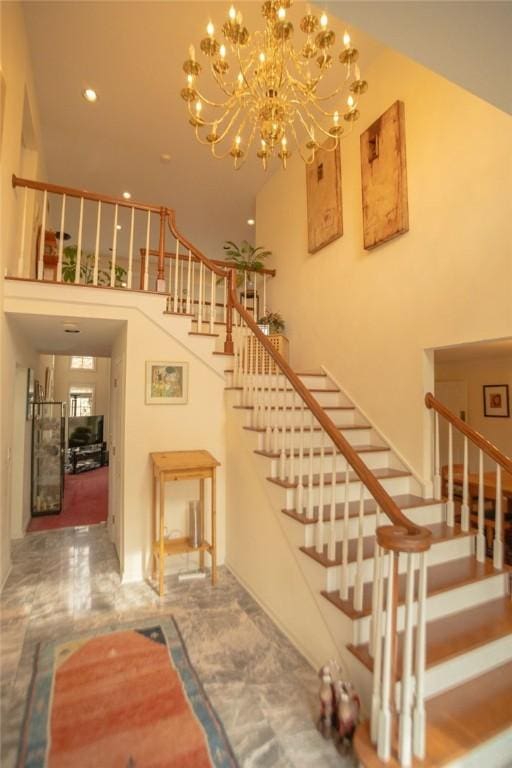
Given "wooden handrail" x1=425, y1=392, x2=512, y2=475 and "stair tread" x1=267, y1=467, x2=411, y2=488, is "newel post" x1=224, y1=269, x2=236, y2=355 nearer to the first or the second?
"stair tread" x1=267, y1=467, x2=411, y2=488

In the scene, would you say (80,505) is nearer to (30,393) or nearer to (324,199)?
(30,393)

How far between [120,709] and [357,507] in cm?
187

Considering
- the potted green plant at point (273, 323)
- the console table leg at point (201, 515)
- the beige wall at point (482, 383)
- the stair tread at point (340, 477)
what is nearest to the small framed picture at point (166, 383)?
the console table leg at point (201, 515)

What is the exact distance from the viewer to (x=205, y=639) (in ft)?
8.18

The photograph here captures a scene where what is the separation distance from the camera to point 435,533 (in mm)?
2674

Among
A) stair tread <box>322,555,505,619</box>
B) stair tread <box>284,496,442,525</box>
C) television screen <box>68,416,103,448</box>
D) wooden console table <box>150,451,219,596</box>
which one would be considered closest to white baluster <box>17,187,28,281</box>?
wooden console table <box>150,451,219,596</box>

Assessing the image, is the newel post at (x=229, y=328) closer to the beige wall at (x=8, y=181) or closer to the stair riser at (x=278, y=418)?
the stair riser at (x=278, y=418)

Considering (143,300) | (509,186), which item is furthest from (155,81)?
(509,186)

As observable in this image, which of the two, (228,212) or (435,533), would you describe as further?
(228,212)

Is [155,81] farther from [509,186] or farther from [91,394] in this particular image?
[91,394]

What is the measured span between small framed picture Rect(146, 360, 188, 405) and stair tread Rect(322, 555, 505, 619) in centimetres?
217

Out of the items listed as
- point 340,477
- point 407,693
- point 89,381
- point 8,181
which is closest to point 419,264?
point 340,477

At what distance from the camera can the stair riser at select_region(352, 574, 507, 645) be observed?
2144 millimetres

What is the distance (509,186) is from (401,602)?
275 cm
